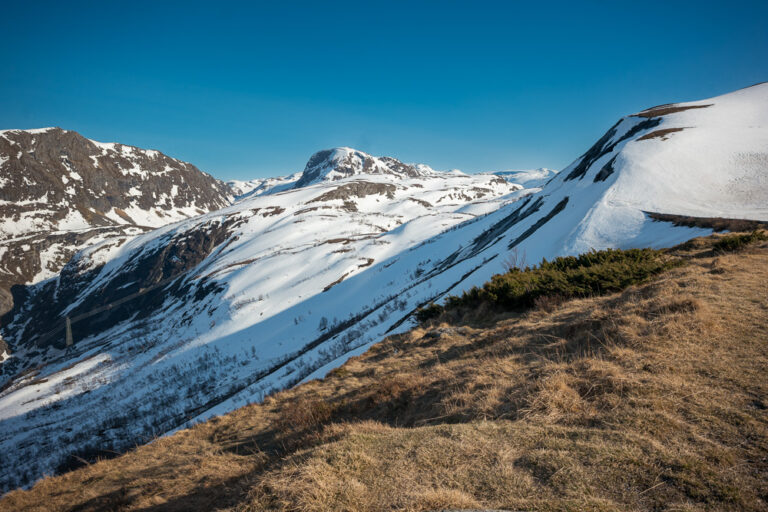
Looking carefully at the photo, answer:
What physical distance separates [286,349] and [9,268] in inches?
7609

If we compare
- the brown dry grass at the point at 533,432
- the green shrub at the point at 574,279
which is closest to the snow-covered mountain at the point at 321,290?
the green shrub at the point at 574,279

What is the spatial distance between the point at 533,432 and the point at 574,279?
30.7 feet

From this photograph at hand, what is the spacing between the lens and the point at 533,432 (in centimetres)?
424

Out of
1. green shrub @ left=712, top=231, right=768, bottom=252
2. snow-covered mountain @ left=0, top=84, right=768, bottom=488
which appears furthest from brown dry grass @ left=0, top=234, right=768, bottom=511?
snow-covered mountain @ left=0, top=84, right=768, bottom=488

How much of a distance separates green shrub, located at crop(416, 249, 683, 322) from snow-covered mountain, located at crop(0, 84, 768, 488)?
538 cm

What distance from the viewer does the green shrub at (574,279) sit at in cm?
1093

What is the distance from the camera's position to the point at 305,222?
371ft

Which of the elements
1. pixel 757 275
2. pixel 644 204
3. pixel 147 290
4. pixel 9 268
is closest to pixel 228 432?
pixel 757 275

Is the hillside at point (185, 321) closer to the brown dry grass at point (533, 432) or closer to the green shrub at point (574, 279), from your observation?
the green shrub at point (574, 279)

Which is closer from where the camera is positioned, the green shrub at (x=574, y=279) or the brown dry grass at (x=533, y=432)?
the brown dry grass at (x=533, y=432)

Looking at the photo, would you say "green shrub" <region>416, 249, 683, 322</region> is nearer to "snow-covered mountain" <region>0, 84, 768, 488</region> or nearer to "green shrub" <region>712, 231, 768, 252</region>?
"green shrub" <region>712, 231, 768, 252</region>

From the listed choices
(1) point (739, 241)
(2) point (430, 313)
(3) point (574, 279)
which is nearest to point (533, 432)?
(3) point (574, 279)

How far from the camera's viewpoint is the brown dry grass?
3.28 metres

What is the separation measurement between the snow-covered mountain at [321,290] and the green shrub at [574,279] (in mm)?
5376
